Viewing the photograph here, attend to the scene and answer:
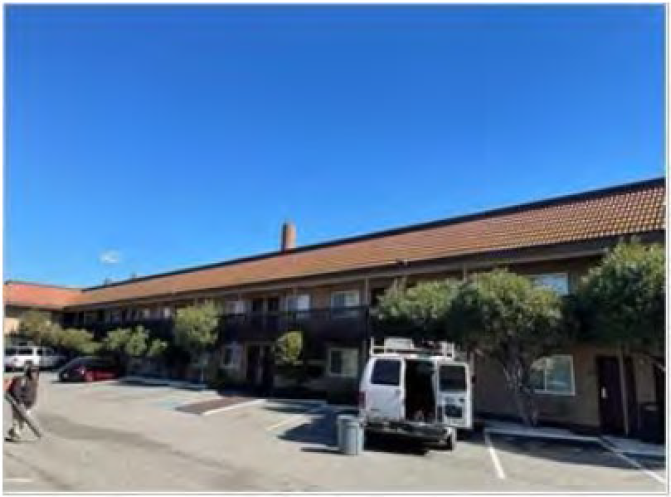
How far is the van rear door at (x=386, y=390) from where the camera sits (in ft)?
48.8

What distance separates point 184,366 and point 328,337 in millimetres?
13595

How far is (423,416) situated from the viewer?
50.6ft

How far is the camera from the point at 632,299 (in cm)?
1472

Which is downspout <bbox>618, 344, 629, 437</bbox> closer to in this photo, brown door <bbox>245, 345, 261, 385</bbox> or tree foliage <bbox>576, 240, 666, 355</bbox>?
tree foliage <bbox>576, 240, 666, 355</bbox>

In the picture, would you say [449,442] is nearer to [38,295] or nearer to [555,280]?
[555,280]

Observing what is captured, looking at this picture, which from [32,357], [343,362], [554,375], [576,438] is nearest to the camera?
[576,438]

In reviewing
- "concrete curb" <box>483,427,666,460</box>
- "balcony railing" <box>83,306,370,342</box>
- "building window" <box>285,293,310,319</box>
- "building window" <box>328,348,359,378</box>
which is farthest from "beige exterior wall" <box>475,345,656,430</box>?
"building window" <box>285,293,310,319</box>

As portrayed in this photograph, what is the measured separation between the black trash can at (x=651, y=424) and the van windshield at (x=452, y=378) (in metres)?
5.07

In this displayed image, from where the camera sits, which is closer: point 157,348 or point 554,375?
point 554,375

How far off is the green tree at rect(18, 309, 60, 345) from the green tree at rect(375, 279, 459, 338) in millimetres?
34093

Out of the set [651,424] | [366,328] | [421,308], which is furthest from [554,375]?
[366,328]

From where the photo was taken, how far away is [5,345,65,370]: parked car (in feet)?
139

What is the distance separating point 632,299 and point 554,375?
18.7ft

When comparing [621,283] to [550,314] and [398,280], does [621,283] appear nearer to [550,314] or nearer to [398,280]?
[550,314]
